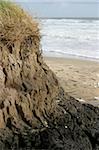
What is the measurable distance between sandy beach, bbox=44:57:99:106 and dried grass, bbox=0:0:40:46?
3634mm

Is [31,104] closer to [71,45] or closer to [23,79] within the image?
[23,79]

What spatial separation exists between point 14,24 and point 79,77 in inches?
284

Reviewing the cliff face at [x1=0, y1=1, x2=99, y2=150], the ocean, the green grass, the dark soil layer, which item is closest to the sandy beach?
the ocean

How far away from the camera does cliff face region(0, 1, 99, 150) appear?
634 centimetres

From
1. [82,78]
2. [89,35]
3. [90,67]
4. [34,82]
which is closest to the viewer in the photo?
[34,82]

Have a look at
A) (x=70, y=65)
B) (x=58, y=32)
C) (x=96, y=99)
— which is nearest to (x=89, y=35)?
(x=58, y=32)

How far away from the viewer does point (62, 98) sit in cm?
766

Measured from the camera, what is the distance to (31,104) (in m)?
6.93

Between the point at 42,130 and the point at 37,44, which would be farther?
the point at 37,44

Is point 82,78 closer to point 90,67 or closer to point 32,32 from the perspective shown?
point 90,67

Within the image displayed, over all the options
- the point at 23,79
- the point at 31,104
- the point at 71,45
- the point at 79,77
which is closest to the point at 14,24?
the point at 23,79

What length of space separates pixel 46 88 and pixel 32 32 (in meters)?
0.92

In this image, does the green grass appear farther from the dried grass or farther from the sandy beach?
the sandy beach

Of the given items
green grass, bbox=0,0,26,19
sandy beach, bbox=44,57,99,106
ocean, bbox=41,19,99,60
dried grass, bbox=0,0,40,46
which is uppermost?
green grass, bbox=0,0,26,19
